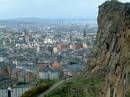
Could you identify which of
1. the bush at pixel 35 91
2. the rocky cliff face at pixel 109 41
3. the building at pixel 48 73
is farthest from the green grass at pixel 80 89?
the building at pixel 48 73

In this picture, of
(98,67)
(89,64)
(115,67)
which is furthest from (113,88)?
(89,64)

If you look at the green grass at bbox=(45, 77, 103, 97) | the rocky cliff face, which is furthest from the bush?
the rocky cliff face

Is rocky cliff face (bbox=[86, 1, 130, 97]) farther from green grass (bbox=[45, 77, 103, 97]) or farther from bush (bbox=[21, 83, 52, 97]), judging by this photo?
bush (bbox=[21, 83, 52, 97])

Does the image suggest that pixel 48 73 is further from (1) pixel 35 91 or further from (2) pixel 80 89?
(2) pixel 80 89

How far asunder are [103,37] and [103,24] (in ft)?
5.92

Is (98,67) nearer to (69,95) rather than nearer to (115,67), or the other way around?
(69,95)

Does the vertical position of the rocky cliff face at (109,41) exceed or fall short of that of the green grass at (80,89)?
it exceeds it

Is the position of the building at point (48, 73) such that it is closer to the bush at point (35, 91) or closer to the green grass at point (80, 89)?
the bush at point (35, 91)

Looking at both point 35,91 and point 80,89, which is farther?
point 35,91

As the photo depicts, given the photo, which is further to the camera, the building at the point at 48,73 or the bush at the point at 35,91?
the building at the point at 48,73

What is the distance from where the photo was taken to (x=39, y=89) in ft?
111

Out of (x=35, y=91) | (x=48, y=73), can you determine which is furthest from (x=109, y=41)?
(x=48, y=73)

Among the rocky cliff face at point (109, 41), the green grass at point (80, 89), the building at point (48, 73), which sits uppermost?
the rocky cliff face at point (109, 41)

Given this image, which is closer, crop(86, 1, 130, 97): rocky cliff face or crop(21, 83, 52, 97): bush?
crop(86, 1, 130, 97): rocky cliff face
